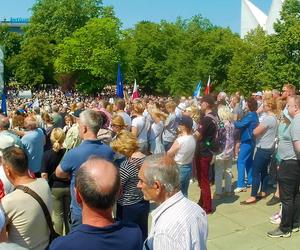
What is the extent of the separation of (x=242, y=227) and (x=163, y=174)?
3.71 meters

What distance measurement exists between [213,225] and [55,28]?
198 feet

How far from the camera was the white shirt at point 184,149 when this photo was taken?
6.27 metres

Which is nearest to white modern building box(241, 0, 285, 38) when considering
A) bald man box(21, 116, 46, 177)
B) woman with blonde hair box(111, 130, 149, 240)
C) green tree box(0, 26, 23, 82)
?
green tree box(0, 26, 23, 82)

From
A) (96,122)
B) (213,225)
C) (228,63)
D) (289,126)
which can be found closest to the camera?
(96,122)

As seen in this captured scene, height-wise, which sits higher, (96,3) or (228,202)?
(96,3)

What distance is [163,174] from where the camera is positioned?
293cm

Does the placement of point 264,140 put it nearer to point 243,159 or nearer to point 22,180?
point 243,159

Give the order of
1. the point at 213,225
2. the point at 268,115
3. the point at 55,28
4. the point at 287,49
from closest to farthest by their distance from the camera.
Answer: the point at 213,225 → the point at 268,115 → the point at 287,49 → the point at 55,28

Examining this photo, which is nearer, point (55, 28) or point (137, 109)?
point (137, 109)

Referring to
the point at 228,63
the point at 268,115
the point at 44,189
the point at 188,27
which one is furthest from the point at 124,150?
the point at 188,27

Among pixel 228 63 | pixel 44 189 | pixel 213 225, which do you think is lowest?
pixel 213 225

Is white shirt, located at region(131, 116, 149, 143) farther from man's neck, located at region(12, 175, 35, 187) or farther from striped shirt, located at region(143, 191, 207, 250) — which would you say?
striped shirt, located at region(143, 191, 207, 250)

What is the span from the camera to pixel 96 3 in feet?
207

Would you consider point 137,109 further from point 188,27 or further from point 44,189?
point 188,27
